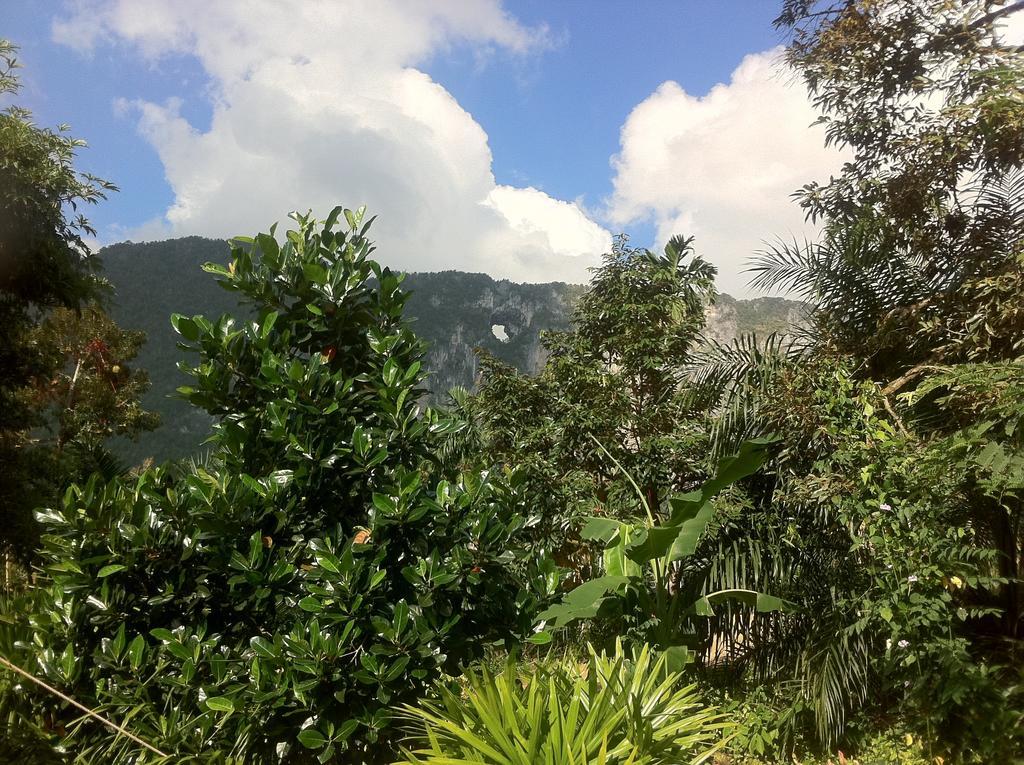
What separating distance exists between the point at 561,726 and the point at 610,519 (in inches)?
105

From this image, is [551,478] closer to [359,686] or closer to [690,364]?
[690,364]

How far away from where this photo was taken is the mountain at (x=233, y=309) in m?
50.8

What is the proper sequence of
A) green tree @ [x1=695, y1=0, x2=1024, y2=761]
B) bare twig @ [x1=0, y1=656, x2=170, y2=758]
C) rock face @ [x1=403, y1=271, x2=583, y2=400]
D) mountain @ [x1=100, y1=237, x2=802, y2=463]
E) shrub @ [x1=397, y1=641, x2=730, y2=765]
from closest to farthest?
1. shrub @ [x1=397, y1=641, x2=730, y2=765]
2. bare twig @ [x1=0, y1=656, x2=170, y2=758]
3. green tree @ [x1=695, y1=0, x2=1024, y2=761]
4. mountain @ [x1=100, y1=237, x2=802, y2=463]
5. rock face @ [x1=403, y1=271, x2=583, y2=400]

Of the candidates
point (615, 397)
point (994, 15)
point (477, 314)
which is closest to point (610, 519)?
point (615, 397)

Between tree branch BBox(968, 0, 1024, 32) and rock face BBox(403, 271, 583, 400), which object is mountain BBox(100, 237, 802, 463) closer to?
rock face BBox(403, 271, 583, 400)

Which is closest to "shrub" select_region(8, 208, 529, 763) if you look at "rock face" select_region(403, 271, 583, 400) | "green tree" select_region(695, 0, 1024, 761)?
"green tree" select_region(695, 0, 1024, 761)

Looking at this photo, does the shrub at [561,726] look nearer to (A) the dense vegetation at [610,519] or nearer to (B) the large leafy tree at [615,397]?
(A) the dense vegetation at [610,519]

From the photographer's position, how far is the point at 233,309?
139 ft

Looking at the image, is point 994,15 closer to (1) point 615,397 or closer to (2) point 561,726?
(1) point 615,397

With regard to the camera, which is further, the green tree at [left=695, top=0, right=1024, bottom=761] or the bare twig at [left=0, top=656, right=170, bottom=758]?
the green tree at [left=695, top=0, right=1024, bottom=761]

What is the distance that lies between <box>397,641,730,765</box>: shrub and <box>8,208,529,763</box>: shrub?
10.1 inches

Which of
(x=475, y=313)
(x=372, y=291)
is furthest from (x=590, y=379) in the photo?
(x=475, y=313)

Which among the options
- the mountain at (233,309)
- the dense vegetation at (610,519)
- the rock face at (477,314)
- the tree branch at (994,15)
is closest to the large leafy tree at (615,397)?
the dense vegetation at (610,519)

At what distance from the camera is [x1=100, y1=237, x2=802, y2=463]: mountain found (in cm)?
5075
